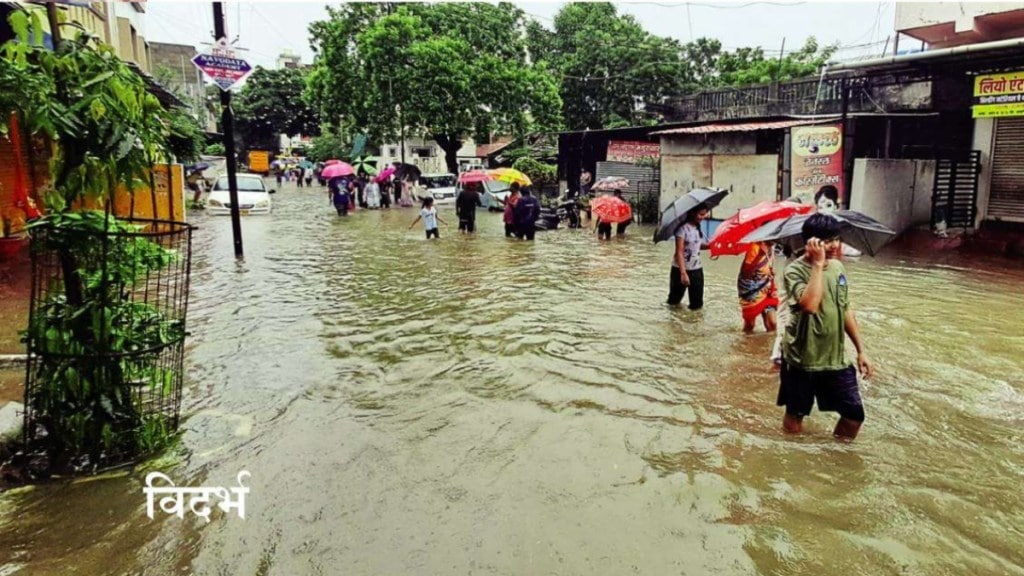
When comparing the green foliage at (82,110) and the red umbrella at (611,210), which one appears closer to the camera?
the green foliage at (82,110)

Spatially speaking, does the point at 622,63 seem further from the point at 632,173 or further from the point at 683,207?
the point at 683,207

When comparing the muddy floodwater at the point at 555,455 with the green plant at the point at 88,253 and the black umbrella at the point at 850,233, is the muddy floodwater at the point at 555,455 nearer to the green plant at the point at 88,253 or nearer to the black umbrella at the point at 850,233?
the green plant at the point at 88,253

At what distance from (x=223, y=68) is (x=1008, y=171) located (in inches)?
599

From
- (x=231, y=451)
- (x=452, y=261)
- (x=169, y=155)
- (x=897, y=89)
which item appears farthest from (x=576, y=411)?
(x=897, y=89)

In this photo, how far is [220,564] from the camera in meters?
3.32

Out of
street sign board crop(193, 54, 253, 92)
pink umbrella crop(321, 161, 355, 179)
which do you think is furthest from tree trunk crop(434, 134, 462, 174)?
street sign board crop(193, 54, 253, 92)

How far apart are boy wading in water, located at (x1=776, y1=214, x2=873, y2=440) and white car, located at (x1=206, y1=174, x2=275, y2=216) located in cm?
2126

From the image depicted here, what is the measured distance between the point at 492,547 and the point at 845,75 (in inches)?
550

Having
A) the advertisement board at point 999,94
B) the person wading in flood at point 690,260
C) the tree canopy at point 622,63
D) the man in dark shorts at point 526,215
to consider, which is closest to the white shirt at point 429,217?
the man in dark shorts at point 526,215

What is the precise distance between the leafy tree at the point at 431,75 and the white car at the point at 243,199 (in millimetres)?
9048

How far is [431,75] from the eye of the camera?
30594mm

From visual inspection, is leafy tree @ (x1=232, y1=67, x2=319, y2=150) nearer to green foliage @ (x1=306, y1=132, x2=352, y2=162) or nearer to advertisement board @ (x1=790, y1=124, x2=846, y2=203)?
green foliage @ (x1=306, y1=132, x2=352, y2=162)

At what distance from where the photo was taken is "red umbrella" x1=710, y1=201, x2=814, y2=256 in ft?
20.8

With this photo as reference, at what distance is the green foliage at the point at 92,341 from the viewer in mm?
3902
